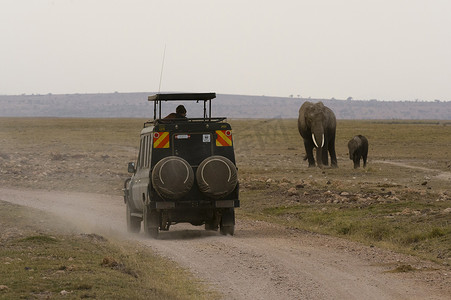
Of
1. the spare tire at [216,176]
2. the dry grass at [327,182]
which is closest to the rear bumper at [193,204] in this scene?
the spare tire at [216,176]

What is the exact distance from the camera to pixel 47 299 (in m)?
10.8

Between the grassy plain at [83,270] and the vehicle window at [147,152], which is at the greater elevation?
the vehicle window at [147,152]

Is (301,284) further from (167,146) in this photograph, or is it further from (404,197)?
(404,197)

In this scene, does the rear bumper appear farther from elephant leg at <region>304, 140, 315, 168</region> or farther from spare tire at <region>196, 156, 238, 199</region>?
elephant leg at <region>304, 140, 315, 168</region>

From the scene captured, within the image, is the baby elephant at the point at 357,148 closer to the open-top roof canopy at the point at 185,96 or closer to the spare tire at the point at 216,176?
the open-top roof canopy at the point at 185,96

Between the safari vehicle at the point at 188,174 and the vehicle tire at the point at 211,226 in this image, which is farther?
the vehicle tire at the point at 211,226

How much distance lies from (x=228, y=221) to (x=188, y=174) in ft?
5.05

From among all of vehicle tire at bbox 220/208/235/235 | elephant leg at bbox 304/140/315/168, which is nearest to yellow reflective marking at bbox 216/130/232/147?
vehicle tire at bbox 220/208/235/235

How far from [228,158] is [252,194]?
1137 centimetres

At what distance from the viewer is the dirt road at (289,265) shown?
11797 mm

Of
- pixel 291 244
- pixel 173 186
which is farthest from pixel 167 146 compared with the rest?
pixel 291 244

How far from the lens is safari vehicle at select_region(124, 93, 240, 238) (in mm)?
17188

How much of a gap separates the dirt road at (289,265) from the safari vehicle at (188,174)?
1.69 feet

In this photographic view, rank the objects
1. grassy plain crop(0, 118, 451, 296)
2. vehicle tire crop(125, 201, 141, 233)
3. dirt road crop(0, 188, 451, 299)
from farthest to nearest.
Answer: vehicle tire crop(125, 201, 141, 233) < grassy plain crop(0, 118, 451, 296) < dirt road crop(0, 188, 451, 299)
